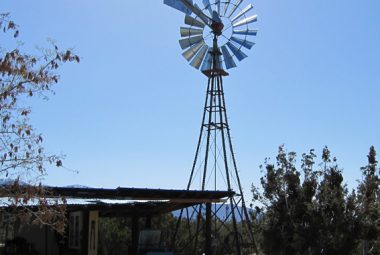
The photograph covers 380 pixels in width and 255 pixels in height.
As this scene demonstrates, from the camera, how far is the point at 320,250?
11.4 metres

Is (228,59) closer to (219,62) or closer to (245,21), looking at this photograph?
(219,62)

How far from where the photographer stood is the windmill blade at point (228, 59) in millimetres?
22534

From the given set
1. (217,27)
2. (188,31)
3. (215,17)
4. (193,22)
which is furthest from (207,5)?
(188,31)

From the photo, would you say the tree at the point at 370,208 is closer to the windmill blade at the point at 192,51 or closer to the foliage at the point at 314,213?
the foliage at the point at 314,213

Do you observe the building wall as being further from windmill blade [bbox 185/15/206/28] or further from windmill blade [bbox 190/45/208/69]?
windmill blade [bbox 185/15/206/28]

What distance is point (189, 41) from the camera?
73.8 feet

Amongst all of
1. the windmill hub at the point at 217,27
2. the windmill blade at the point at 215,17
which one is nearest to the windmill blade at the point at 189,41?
the windmill hub at the point at 217,27

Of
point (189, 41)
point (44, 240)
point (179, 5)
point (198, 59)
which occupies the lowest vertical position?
point (44, 240)

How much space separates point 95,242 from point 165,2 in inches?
371

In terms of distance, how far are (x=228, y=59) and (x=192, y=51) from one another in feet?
5.20

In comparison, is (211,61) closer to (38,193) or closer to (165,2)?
(165,2)

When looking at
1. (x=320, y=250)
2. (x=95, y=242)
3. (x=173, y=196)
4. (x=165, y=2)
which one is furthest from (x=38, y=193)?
(x=165, y=2)

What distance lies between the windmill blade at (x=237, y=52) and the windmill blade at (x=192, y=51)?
120 cm

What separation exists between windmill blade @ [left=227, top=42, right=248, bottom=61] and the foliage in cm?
1013
